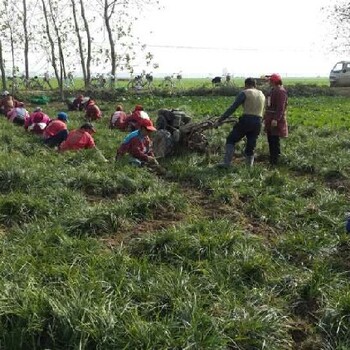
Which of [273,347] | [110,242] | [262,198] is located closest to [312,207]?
[262,198]

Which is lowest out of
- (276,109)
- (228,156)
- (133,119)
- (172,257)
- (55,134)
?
(172,257)

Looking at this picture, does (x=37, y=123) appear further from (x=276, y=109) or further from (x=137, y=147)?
(x=276, y=109)

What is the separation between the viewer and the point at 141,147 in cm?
945

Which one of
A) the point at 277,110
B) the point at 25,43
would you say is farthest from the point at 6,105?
the point at 25,43

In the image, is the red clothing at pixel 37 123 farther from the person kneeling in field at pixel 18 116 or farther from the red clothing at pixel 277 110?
the red clothing at pixel 277 110

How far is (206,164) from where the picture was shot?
31.8 feet

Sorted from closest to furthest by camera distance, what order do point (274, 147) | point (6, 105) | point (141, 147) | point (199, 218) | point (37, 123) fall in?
point (199, 218), point (141, 147), point (274, 147), point (37, 123), point (6, 105)

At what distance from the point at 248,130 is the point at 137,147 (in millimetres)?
2206

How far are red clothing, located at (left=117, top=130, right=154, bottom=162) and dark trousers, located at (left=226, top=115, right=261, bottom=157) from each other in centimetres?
164

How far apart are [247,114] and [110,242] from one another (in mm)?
4603

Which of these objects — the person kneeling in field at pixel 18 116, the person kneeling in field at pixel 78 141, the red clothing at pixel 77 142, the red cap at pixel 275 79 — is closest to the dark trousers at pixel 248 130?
the red cap at pixel 275 79

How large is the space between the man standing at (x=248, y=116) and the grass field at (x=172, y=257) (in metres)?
0.43

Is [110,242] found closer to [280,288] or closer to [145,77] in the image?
[280,288]

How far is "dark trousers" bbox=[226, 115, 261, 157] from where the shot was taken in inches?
359
